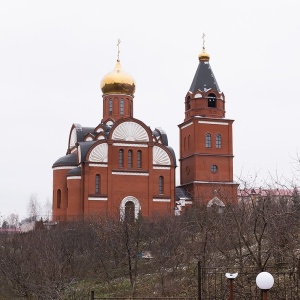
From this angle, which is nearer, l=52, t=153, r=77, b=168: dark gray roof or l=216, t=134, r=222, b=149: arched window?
l=52, t=153, r=77, b=168: dark gray roof

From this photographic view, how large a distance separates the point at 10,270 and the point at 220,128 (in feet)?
77.5

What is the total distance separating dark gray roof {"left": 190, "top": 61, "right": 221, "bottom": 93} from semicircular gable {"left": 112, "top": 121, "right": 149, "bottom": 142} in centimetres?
→ 508

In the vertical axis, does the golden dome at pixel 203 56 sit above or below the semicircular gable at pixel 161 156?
above

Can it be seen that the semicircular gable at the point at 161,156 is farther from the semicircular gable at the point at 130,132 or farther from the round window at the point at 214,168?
the round window at the point at 214,168

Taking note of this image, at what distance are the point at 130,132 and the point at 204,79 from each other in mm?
6640

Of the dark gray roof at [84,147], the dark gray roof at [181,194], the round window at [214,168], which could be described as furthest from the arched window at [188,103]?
the dark gray roof at [84,147]

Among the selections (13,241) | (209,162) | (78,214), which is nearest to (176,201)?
(209,162)

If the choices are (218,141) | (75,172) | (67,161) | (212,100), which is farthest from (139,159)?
(212,100)

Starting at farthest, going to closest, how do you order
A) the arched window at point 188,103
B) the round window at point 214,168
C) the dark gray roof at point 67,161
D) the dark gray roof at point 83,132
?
the arched window at point 188,103 → the dark gray roof at point 83,132 → the round window at point 214,168 → the dark gray roof at point 67,161

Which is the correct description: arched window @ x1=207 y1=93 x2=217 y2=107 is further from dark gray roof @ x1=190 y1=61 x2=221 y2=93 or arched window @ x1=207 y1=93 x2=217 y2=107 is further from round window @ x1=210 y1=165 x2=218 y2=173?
round window @ x1=210 y1=165 x2=218 y2=173

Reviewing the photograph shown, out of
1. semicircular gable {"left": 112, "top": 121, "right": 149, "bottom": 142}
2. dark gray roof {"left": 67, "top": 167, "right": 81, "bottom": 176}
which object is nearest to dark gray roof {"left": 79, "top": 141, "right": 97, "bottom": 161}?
dark gray roof {"left": 67, "top": 167, "right": 81, "bottom": 176}

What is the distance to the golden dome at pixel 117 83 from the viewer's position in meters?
41.4

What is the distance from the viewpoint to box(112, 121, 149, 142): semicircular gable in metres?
37.9

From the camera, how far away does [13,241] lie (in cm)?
2442
